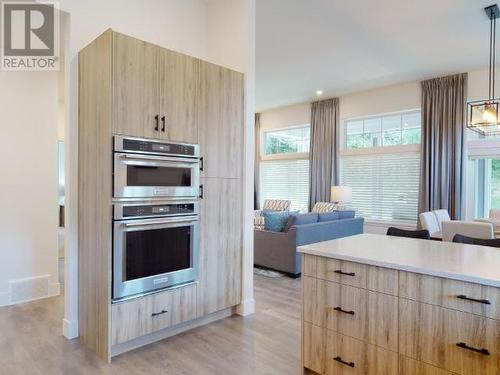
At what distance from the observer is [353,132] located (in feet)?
26.0

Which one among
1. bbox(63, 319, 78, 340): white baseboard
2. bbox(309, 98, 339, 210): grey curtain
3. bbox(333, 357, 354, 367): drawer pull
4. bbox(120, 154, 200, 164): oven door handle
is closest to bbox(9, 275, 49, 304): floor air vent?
bbox(63, 319, 78, 340): white baseboard

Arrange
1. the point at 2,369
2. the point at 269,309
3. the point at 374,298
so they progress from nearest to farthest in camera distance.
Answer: the point at 374,298
the point at 2,369
the point at 269,309

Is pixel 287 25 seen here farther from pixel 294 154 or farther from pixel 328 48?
pixel 294 154

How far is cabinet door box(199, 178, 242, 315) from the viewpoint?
3057 mm

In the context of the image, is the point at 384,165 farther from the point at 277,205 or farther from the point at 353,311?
the point at 353,311

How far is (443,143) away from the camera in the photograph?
20.9 feet

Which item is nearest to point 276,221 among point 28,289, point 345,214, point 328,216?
point 328,216

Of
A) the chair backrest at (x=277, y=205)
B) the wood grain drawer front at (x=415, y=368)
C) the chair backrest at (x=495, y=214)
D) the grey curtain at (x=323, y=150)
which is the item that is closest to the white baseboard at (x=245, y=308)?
the wood grain drawer front at (x=415, y=368)

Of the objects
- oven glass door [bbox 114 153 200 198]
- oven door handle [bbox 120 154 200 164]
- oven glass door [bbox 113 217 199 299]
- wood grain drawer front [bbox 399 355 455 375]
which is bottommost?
wood grain drawer front [bbox 399 355 455 375]

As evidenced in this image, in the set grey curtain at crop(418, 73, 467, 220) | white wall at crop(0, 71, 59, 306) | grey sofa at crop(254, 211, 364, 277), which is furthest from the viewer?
grey curtain at crop(418, 73, 467, 220)

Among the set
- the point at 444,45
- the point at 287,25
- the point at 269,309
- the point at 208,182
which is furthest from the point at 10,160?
the point at 444,45

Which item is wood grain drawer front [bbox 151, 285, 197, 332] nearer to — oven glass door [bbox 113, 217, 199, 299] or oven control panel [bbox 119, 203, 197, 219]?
oven glass door [bbox 113, 217, 199, 299]

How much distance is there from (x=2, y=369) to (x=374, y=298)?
2.53 meters

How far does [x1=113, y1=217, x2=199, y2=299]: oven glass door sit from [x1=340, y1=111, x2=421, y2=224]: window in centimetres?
556
